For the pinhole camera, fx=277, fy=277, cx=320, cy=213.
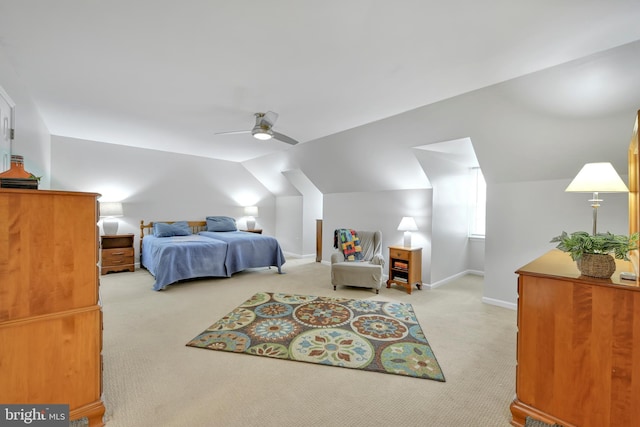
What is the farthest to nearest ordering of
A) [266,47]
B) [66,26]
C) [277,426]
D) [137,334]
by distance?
[137,334]
[266,47]
[66,26]
[277,426]

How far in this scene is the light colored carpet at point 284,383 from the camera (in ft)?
5.58

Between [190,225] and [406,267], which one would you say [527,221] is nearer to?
[406,267]

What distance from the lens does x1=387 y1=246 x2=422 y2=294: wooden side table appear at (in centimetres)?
424

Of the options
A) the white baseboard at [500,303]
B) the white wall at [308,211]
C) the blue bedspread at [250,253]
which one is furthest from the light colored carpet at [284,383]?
the white wall at [308,211]

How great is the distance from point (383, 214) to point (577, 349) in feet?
12.2

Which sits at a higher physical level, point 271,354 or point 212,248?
point 212,248

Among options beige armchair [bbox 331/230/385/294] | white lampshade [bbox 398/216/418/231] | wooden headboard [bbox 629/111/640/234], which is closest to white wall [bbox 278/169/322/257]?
beige armchair [bbox 331/230/385/294]

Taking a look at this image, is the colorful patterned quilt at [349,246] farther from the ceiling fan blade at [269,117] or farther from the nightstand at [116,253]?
the nightstand at [116,253]

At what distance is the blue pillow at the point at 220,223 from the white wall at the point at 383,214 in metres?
2.17

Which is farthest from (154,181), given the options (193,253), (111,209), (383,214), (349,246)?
(383,214)

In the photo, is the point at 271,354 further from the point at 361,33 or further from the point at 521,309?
the point at 361,33

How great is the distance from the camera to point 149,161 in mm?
5805

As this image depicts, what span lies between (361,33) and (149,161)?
18.0 ft

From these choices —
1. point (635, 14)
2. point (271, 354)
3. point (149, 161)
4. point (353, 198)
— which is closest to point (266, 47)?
point (635, 14)
